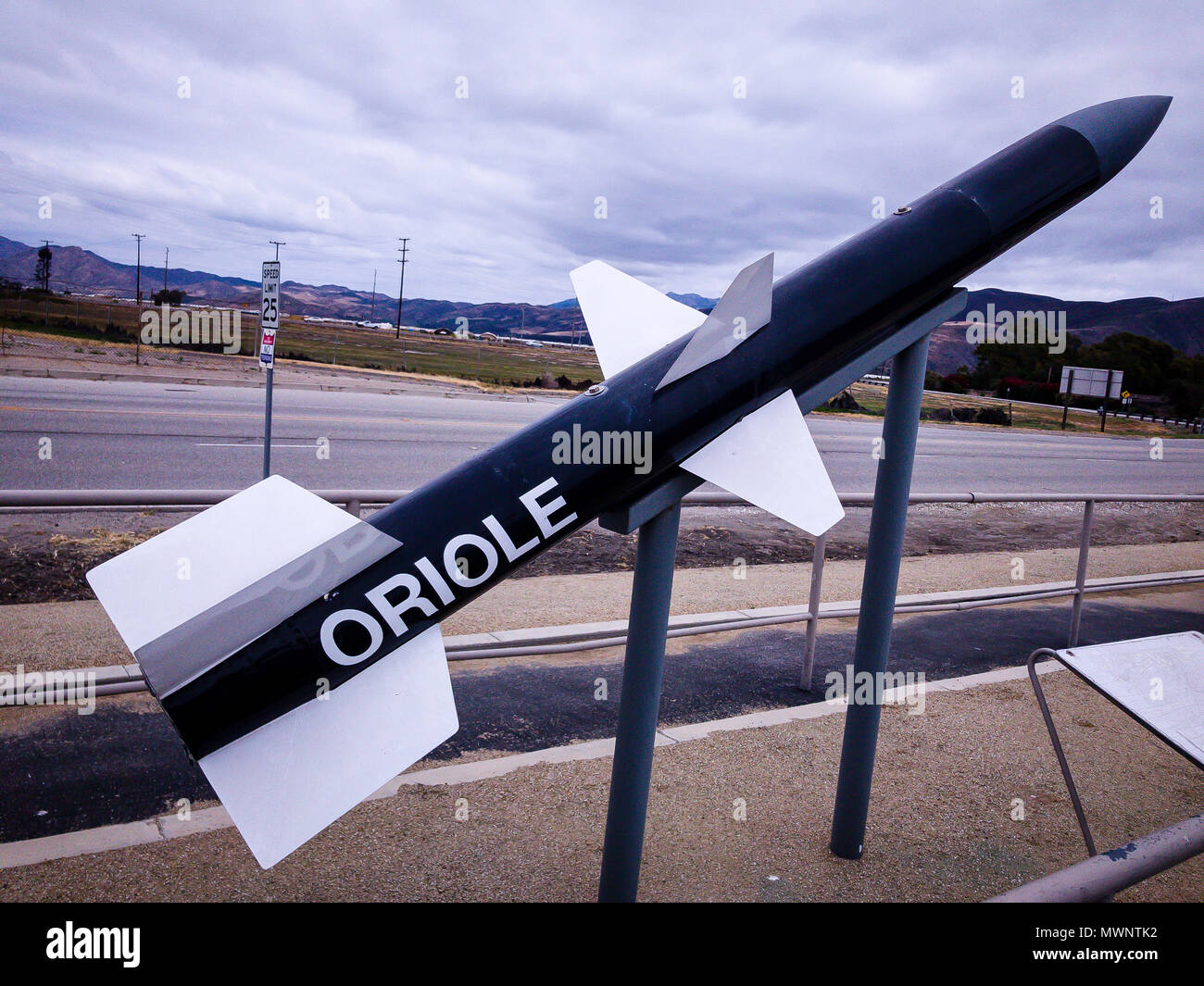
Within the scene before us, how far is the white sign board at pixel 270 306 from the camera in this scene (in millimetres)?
10570

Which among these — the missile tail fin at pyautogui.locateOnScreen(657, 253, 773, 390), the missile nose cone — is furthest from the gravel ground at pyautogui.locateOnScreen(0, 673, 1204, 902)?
the missile nose cone

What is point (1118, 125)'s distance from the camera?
10.2ft

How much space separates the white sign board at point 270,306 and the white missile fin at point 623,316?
8380mm

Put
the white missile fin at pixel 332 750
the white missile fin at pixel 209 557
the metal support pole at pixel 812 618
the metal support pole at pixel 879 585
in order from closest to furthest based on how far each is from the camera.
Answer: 1. the white missile fin at pixel 332 750
2. the white missile fin at pixel 209 557
3. the metal support pole at pixel 879 585
4. the metal support pole at pixel 812 618

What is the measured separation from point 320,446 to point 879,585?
986 centimetres

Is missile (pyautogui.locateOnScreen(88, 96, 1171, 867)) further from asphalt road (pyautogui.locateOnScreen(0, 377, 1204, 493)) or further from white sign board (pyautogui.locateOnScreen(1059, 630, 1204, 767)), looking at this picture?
asphalt road (pyautogui.locateOnScreen(0, 377, 1204, 493))

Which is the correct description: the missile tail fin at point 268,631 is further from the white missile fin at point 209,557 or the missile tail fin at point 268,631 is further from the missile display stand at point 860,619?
the missile display stand at point 860,619

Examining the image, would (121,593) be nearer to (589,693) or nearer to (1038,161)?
(589,693)

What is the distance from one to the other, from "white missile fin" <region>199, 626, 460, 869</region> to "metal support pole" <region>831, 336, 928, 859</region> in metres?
1.68

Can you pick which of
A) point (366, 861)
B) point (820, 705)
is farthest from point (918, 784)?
point (366, 861)

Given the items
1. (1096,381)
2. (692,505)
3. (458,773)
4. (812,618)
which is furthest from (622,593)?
(1096,381)

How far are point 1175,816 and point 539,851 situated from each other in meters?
3.10

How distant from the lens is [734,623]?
16.8 feet

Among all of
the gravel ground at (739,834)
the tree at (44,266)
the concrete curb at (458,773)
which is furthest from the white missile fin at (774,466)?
the tree at (44,266)
